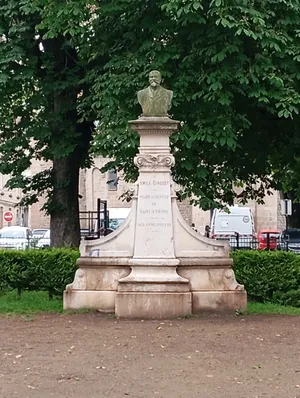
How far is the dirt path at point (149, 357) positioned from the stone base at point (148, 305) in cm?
31

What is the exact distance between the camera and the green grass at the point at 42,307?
13797 millimetres

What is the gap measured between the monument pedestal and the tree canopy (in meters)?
2.64

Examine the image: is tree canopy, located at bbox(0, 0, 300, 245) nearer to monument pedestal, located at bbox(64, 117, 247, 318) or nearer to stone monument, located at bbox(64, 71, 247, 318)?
stone monument, located at bbox(64, 71, 247, 318)

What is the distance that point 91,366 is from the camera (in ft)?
29.1

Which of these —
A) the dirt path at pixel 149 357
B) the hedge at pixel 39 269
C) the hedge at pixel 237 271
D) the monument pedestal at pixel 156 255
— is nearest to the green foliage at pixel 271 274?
the hedge at pixel 237 271

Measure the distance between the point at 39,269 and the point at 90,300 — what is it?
2.21 metres

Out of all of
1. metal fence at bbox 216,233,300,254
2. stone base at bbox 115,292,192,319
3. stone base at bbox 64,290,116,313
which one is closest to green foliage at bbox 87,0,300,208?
stone base at bbox 64,290,116,313

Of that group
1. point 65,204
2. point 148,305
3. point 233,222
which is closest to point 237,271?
point 148,305

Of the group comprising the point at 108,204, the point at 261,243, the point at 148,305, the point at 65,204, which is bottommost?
the point at 148,305

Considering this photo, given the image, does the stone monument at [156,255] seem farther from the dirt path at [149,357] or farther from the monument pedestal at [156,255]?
the dirt path at [149,357]

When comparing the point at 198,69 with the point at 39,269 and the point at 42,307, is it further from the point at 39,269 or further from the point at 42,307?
the point at 42,307

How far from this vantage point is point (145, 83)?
16016 mm

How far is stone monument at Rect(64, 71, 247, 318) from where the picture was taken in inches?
506

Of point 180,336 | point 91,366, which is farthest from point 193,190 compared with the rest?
point 91,366
